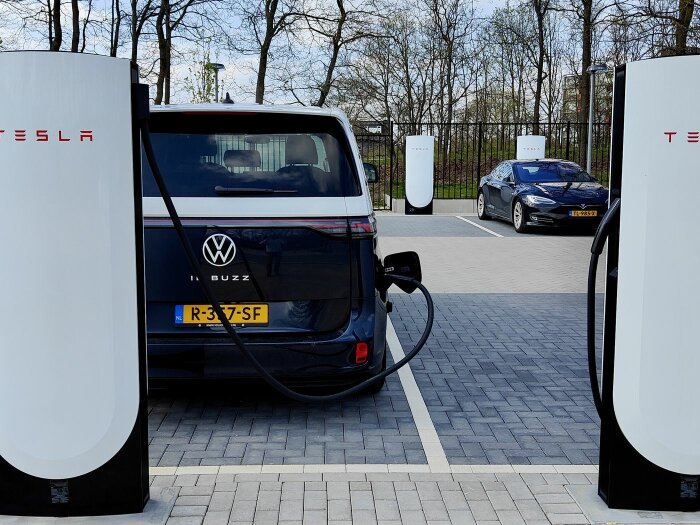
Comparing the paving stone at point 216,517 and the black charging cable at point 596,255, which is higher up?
the black charging cable at point 596,255

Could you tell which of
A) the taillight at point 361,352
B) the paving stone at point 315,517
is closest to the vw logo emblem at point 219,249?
the taillight at point 361,352

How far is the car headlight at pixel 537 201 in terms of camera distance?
56.4 ft

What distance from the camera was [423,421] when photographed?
5117mm

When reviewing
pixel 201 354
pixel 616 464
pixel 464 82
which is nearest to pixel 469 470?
pixel 616 464

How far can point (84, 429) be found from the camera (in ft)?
11.7

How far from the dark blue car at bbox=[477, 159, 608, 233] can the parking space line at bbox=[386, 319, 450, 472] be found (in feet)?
35.7

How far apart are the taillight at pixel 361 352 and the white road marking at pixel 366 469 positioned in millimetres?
729

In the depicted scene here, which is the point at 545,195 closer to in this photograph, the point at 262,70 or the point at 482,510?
the point at 262,70

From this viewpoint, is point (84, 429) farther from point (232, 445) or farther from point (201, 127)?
point (201, 127)

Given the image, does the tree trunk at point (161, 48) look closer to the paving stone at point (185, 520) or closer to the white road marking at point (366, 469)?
the white road marking at point (366, 469)

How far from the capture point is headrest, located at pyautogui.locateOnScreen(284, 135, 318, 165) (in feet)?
15.9

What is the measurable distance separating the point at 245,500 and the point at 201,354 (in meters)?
1.12

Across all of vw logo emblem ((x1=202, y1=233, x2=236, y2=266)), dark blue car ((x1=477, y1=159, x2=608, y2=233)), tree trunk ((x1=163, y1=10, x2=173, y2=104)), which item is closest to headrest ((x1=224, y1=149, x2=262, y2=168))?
vw logo emblem ((x1=202, y1=233, x2=236, y2=266))

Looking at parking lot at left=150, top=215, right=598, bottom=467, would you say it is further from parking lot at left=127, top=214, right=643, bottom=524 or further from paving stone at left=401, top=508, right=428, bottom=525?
paving stone at left=401, top=508, right=428, bottom=525
